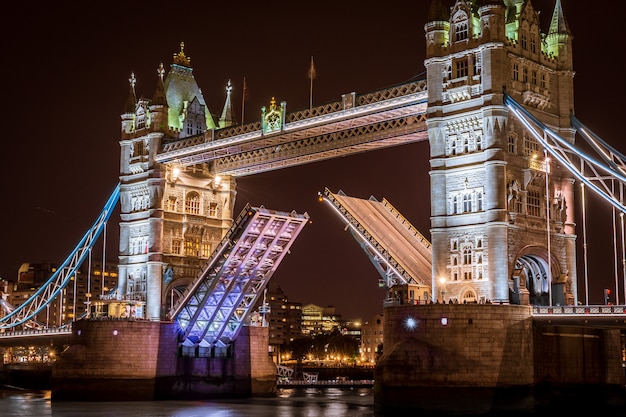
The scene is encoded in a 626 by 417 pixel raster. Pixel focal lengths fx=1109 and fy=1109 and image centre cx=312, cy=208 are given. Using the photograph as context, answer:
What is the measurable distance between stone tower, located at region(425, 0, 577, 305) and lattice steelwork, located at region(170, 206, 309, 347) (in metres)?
9.75

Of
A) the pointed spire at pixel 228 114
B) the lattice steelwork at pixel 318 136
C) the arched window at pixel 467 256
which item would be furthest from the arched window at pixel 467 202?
the pointed spire at pixel 228 114

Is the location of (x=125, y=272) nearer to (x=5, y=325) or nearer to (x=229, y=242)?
(x=229, y=242)

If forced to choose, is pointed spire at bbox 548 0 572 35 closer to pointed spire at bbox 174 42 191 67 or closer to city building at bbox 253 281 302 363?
pointed spire at bbox 174 42 191 67

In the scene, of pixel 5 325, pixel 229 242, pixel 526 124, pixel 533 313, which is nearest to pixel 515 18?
pixel 526 124

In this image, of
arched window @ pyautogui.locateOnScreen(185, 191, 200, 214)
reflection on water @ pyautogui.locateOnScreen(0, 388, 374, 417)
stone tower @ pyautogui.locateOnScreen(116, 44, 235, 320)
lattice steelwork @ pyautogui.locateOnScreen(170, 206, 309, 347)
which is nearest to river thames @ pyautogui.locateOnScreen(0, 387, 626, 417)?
reflection on water @ pyautogui.locateOnScreen(0, 388, 374, 417)

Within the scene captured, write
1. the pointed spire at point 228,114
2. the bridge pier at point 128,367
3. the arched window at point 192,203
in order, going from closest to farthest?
the bridge pier at point 128,367
the arched window at point 192,203
the pointed spire at point 228,114

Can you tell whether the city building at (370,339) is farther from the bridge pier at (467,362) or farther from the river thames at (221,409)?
the bridge pier at (467,362)

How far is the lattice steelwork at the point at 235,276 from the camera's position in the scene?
53.7m

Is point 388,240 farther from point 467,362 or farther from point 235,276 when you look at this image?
point 235,276

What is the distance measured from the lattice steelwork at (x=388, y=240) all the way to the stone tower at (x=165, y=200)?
1148 cm

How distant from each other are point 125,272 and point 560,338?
27164mm

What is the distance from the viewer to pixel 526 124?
45.5 meters

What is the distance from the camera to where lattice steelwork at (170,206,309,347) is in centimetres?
5372

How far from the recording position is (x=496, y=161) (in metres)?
45.6
